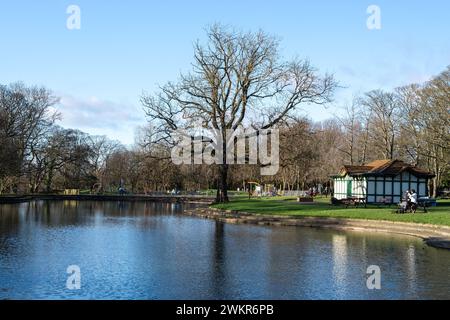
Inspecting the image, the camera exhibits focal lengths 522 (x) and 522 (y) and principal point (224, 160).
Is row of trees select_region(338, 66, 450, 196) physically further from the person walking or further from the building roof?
the person walking

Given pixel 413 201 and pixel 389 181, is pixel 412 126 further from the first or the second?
pixel 413 201

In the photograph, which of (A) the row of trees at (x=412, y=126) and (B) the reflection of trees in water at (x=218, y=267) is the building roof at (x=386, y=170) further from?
(B) the reflection of trees in water at (x=218, y=267)

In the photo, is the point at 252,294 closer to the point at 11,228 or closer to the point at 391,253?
the point at 391,253

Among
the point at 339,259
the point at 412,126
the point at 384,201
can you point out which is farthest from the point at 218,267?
the point at 412,126

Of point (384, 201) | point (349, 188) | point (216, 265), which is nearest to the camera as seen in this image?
point (216, 265)

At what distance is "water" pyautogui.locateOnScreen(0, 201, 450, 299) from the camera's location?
12.0m

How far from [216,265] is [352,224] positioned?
587 inches

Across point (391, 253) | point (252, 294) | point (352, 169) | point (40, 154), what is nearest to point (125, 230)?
point (391, 253)

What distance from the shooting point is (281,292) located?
473 inches

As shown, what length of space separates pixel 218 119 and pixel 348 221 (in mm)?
19585

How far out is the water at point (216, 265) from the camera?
12.0 metres

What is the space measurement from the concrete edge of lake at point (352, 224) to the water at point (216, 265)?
120 centimetres

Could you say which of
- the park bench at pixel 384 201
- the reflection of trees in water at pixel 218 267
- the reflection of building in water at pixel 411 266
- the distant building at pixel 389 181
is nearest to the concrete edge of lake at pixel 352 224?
the reflection of building in water at pixel 411 266

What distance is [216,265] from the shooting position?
15633 mm
